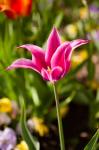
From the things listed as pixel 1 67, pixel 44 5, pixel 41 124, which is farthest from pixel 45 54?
pixel 44 5

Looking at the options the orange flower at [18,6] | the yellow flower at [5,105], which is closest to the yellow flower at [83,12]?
the orange flower at [18,6]

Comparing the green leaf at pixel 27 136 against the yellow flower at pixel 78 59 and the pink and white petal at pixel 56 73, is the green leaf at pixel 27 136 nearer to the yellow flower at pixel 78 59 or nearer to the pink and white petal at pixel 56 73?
the pink and white petal at pixel 56 73

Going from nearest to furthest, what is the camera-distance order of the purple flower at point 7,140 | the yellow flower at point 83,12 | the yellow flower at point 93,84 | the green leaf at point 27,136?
the green leaf at point 27,136, the purple flower at point 7,140, the yellow flower at point 93,84, the yellow flower at point 83,12

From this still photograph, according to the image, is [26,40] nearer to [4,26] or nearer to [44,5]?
[4,26]

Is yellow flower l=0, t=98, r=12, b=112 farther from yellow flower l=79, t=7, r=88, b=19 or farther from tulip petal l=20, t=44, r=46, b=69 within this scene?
yellow flower l=79, t=7, r=88, b=19

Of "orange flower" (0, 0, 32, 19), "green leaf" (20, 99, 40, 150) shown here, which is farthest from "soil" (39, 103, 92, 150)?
"orange flower" (0, 0, 32, 19)
